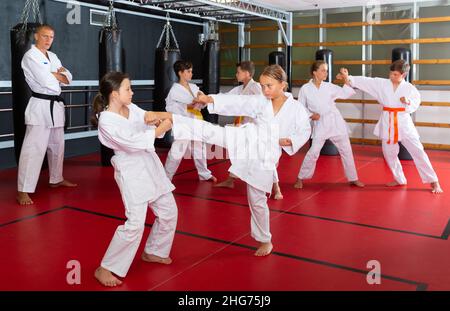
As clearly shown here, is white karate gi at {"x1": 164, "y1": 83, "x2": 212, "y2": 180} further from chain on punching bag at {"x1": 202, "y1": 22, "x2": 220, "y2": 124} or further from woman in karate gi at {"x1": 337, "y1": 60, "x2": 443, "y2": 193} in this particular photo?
chain on punching bag at {"x1": 202, "y1": 22, "x2": 220, "y2": 124}

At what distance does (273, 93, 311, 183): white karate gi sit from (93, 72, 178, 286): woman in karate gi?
83cm

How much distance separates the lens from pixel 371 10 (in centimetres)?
743

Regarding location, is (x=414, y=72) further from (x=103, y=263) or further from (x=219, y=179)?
(x=103, y=263)

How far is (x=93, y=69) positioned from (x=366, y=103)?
13.6 feet

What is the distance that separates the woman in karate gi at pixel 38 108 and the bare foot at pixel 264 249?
2.16 metres

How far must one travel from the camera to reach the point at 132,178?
7.92ft

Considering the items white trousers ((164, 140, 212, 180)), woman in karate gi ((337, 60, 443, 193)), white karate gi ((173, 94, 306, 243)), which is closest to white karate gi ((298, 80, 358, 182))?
woman in karate gi ((337, 60, 443, 193))

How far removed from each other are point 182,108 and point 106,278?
8.42 ft

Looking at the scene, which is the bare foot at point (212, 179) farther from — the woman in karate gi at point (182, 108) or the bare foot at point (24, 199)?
the bare foot at point (24, 199)

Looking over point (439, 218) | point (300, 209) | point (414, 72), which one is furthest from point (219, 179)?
point (414, 72)

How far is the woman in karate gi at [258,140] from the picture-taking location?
264 cm

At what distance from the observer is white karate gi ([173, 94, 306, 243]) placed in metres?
2.61

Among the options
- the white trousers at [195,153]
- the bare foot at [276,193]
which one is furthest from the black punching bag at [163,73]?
the bare foot at [276,193]

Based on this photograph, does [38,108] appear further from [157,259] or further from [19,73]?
[157,259]
